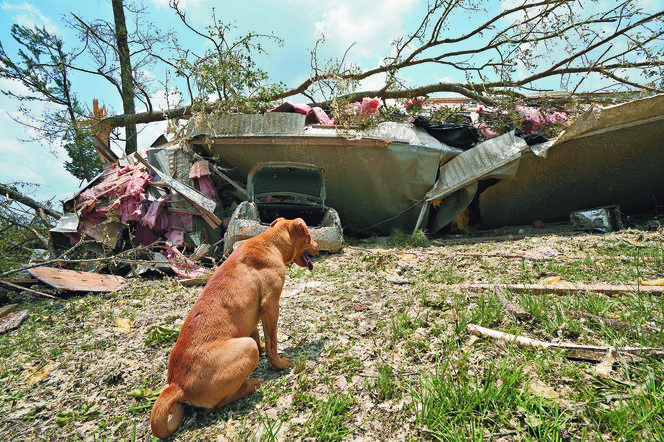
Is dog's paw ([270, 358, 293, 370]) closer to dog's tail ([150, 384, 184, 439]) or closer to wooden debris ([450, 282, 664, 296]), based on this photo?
dog's tail ([150, 384, 184, 439])

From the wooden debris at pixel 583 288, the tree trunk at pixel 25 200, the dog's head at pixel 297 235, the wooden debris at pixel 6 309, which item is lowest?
the wooden debris at pixel 6 309

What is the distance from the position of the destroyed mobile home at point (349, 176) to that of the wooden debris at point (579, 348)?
4364 mm

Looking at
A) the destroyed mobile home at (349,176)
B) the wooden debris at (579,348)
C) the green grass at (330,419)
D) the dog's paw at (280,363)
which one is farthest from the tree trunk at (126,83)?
the wooden debris at (579,348)

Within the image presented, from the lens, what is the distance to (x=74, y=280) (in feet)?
17.2

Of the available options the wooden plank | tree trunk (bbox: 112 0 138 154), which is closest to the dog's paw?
the wooden plank

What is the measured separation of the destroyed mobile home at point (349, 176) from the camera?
711cm

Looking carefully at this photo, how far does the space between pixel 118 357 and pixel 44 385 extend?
54 cm

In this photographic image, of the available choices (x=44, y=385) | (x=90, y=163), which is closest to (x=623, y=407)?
(x=44, y=385)

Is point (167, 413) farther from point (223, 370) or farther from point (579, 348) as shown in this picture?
point (579, 348)

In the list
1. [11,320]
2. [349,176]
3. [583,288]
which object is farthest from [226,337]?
[349,176]

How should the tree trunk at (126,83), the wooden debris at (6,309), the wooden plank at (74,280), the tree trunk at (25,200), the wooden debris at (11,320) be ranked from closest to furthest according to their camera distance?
the wooden debris at (11,320) → the wooden debris at (6,309) → the wooden plank at (74,280) → the tree trunk at (25,200) → the tree trunk at (126,83)

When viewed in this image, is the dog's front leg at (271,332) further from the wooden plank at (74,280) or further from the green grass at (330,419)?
the wooden plank at (74,280)

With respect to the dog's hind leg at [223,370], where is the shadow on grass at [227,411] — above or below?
below

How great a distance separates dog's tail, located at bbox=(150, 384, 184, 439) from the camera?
1809 mm
